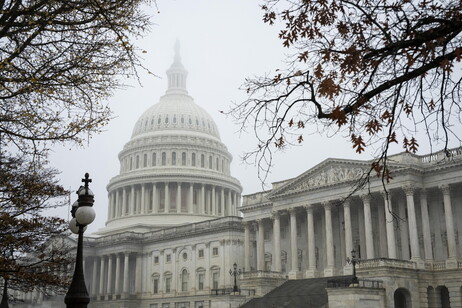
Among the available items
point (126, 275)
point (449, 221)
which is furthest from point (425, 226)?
point (126, 275)

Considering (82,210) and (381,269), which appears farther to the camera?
(381,269)

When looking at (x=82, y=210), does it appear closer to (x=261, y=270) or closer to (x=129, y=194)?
(x=261, y=270)

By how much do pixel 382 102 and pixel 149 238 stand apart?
292 ft

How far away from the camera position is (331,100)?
46.9 feet

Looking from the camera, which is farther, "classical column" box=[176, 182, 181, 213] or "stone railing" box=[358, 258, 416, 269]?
"classical column" box=[176, 182, 181, 213]

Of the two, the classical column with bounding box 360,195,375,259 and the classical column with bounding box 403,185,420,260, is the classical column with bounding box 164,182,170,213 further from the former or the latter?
the classical column with bounding box 403,185,420,260

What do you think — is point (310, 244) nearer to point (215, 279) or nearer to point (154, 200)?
point (215, 279)

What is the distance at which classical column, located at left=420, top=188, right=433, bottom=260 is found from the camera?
5912cm

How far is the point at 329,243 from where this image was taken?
2591 inches

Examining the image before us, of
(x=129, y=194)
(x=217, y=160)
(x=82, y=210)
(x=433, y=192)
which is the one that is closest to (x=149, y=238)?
(x=129, y=194)

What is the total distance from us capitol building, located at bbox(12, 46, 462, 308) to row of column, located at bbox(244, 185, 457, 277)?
0.39 ft

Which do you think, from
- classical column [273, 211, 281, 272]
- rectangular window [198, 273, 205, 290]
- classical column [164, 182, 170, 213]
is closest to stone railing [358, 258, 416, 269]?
classical column [273, 211, 281, 272]

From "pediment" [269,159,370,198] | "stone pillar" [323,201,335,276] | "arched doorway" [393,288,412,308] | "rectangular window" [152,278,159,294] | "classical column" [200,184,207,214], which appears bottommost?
"arched doorway" [393,288,412,308]

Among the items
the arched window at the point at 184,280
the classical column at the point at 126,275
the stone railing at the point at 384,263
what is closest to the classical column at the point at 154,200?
the classical column at the point at 126,275
